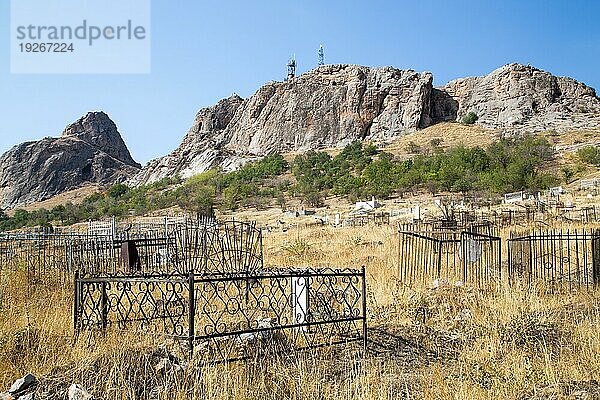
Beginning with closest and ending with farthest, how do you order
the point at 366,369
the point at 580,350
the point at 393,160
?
the point at 366,369, the point at 580,350, the point at 393,160

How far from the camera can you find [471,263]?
10.6 meters

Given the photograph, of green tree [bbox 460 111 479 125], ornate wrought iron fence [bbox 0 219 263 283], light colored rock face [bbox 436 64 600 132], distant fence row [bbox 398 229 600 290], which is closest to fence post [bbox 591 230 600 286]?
distant fence row [bbox 398 229 600 290]

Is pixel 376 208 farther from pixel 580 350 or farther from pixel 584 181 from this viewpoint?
pixel 580 350

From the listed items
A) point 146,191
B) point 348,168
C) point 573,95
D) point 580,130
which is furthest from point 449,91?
point 146,191

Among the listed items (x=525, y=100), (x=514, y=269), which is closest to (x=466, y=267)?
(x=514, y=269)

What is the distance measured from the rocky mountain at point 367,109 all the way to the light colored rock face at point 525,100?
0.44ft

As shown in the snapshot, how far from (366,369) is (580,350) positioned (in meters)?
2.39

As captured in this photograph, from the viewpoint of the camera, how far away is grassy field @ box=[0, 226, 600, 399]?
427 centimetres

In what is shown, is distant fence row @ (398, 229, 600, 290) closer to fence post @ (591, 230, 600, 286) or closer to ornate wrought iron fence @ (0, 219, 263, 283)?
fence post @ (591, 230, 600, 286)

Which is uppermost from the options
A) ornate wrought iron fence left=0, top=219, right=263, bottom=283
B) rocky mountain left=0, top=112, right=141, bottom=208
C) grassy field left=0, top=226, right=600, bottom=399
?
rocky mountain left=0, top=112, right=141, bottom=208

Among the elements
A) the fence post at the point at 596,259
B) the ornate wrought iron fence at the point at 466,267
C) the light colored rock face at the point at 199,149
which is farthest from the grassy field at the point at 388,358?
the light colored rock face at the point at 199,149

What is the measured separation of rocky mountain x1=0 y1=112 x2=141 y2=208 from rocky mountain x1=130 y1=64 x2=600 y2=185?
60.4ft

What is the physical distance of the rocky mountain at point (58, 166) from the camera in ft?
341

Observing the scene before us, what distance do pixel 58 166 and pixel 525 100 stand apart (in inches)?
3418
